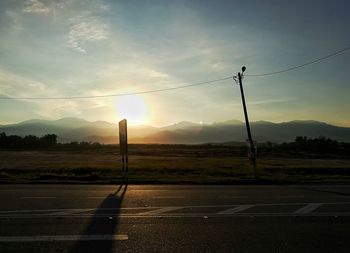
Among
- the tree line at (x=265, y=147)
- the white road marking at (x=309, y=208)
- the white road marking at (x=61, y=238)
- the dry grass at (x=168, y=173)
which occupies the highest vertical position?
the tree line at (x=265, y=147)

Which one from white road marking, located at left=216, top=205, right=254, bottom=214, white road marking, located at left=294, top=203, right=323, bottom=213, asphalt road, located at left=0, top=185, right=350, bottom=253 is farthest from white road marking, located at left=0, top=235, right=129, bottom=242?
white road marking, located at left=294, top=203, right=323, bottom=213

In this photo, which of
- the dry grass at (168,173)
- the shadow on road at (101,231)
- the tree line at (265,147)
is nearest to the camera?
the shadow on road at (101,231)

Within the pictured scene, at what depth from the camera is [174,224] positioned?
10094mm

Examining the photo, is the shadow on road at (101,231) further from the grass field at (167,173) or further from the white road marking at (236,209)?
the grass field at (167,173)

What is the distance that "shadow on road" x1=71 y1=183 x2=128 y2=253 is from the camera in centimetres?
791

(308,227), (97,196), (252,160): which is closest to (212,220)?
(308,227)

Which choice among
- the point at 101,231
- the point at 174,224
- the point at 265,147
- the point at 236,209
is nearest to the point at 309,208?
the point at 236,209

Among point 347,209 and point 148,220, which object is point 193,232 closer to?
point 148,220

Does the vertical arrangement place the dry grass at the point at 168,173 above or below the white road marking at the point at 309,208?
above

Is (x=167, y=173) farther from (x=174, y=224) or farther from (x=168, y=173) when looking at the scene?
(x=174, y=224)

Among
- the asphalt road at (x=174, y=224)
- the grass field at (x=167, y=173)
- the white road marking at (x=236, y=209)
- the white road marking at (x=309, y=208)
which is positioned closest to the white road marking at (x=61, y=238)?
the asphalt road at (x=174, y=224)

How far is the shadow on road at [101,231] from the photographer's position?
791cm

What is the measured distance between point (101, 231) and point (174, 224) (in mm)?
1648

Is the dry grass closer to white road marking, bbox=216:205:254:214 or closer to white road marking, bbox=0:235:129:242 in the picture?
white road marking, bbox=216:205:254:214
